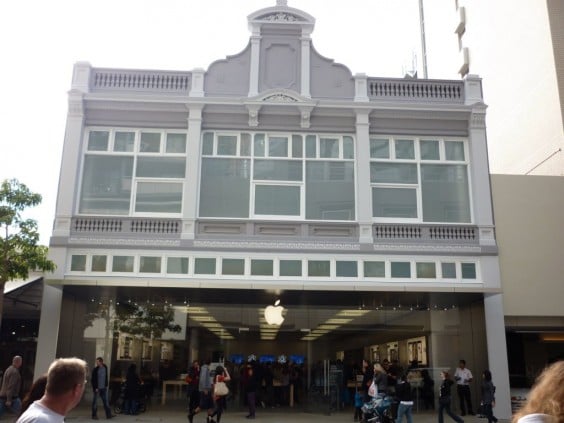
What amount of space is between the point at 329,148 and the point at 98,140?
25.3 feet

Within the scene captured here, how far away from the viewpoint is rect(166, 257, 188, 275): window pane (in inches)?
733

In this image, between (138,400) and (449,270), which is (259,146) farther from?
(138,400)

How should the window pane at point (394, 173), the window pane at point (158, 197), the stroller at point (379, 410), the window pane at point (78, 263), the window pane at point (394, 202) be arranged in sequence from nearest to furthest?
the stroller at point (379, 410) → the window pane at point (78, 263) → the window pane at point (158, 197) → the window pane at point (394, 202) → the window pane at point (394, 173)

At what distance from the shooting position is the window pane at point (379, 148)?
2012cm

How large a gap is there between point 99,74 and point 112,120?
1.68 meters

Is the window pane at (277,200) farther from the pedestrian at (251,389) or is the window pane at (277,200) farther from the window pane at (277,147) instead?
the pedestrian at (251,389)

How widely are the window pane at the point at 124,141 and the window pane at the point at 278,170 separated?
13.9 feet

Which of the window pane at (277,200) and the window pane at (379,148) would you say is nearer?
the window pane at (277,200)

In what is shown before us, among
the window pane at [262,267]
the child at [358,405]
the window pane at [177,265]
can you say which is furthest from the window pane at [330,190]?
the child at [358,405]

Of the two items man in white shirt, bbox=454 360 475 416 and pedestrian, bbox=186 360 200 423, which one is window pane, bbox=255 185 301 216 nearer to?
pedestrian, bbox=186 360 200 423

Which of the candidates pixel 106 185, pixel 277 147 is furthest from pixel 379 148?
pixel 106 185

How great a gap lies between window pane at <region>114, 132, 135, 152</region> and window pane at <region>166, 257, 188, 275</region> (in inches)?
163

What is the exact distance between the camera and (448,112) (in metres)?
20.2

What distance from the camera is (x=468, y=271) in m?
19.1
